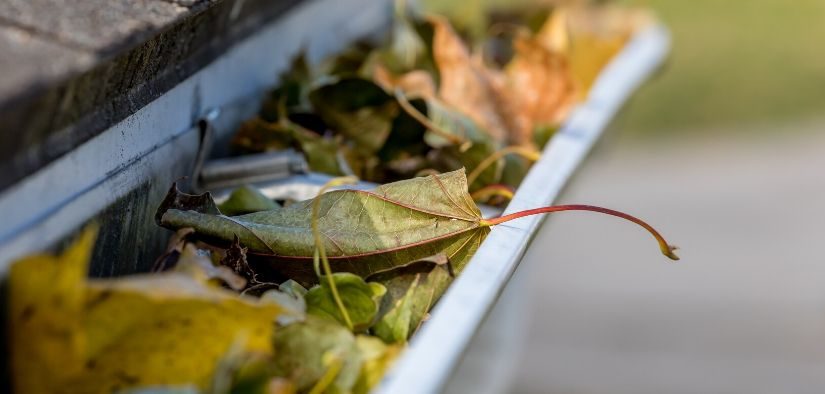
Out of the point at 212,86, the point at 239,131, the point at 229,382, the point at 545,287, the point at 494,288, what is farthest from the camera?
the point at 545,287

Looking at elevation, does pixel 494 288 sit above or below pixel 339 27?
above

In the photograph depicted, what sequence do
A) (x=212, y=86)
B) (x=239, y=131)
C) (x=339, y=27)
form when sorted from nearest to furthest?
(x=212, y=86), (x=239, y=131), (x=339, y=27)

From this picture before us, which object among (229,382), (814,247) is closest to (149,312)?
(229,382)

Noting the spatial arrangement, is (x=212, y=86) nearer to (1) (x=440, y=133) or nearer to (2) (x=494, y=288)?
(1) (x=440, y=133)

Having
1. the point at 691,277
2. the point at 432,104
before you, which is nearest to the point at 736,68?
the point at 691,277

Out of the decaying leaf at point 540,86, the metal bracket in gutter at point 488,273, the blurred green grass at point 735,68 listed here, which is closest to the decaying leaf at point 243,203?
the metal bracket in gutter at point 488,273

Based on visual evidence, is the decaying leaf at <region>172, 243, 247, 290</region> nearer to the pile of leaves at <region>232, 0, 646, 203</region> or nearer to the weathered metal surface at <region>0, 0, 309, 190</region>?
the weathered metal surface at <region>0, 0, 309, 190</region>

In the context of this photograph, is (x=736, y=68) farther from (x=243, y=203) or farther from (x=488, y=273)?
(x=488, y=273)
